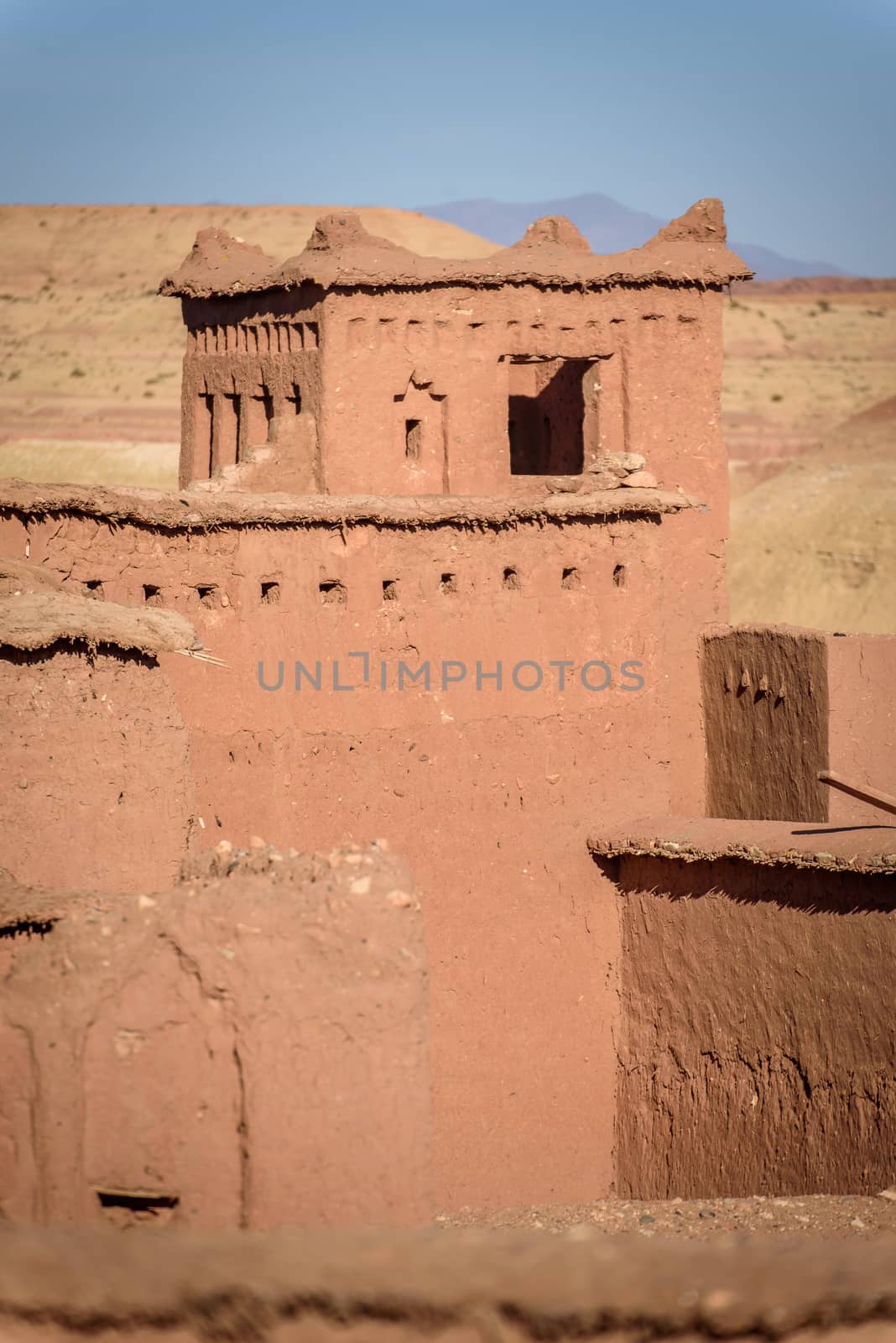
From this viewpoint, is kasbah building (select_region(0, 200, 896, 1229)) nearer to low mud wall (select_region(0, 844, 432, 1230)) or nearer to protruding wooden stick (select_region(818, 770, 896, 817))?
low mud wall (select_region(0, 844, 432, 1230))

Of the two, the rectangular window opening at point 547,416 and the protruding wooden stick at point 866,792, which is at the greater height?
the rectangular window opening at point 547,416

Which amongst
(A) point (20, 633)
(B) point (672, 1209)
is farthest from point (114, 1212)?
(B) point (672, 1209)

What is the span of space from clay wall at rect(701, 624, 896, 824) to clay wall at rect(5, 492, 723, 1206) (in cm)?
171

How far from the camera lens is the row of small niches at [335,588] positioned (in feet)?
31.8

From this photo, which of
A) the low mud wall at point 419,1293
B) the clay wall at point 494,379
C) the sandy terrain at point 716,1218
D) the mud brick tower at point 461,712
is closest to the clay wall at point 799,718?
the clay wall at point 494,379

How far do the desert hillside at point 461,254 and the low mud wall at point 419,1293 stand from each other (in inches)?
1058

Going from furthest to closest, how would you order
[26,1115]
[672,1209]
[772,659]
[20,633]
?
[772,659] < [672,1209] < [20,633] < [26,1115]

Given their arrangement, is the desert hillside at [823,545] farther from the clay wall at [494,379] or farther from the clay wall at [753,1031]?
the clay wall at [753,1031]

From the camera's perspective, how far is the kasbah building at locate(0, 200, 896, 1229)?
5.55m

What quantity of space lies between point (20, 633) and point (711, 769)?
7.46 meters

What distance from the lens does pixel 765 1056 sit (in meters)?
9.70

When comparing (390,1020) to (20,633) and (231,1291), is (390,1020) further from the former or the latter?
(20,633)

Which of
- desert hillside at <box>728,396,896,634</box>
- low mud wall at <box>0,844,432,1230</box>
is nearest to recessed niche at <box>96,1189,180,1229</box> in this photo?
low mud wall at <box>0,844,432,1230</box>

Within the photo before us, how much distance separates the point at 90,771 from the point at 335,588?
9.92 feet
